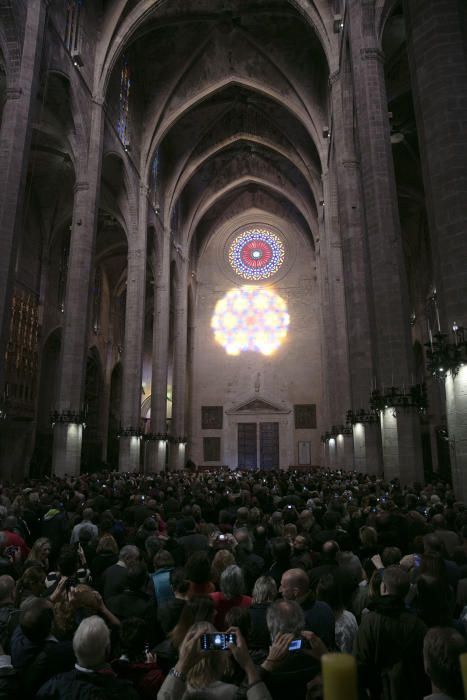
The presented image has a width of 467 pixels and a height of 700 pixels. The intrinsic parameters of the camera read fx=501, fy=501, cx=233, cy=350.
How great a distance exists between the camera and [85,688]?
2270 mm

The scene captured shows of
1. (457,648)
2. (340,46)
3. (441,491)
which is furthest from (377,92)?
(457,648)

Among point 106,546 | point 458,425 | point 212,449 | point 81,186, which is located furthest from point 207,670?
point 212,449

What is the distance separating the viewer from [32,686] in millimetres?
2506

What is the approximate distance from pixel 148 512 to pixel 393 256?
871 cm

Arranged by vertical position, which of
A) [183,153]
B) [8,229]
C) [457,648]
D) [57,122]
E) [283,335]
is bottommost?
[457,648]

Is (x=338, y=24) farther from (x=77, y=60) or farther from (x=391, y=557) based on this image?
(x=391, y=557)

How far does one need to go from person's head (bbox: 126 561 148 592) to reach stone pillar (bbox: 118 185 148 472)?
19721mm

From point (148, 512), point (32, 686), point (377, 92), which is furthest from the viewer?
point (377, 92)

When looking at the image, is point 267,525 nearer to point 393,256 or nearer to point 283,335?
point 393,256

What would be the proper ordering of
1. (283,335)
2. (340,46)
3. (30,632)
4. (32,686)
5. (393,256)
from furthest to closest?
(283,335), (340,46), (393,256), (30,632), (32,686)

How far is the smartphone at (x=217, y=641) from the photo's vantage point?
6.69ft

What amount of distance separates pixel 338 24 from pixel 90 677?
21630 mm

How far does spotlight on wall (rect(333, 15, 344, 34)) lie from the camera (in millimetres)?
18155

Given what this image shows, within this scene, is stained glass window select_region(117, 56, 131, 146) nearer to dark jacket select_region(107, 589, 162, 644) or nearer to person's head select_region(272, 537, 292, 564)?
person's head select_region(272, 537, 292, 564)
